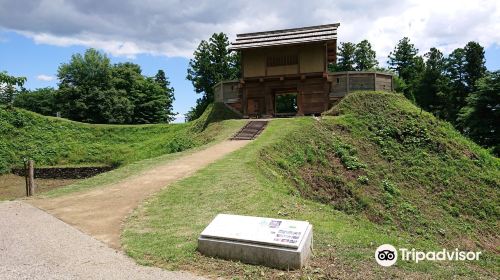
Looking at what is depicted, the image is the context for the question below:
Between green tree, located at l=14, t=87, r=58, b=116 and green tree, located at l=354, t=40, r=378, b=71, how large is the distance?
177ft

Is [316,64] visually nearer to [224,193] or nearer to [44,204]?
[224,193]

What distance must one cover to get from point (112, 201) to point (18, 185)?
20.3m

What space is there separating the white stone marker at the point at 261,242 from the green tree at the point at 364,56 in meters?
58.0

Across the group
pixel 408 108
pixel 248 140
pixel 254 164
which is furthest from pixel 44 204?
pixel 408 108

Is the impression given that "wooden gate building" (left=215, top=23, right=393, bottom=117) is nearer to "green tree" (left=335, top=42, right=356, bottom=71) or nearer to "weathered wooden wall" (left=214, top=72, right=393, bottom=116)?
"weathered wooden wall" (left=214, top=72, right=393, bottom=116)

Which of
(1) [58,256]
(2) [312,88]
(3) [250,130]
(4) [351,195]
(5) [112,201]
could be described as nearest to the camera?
(1) [58,256]

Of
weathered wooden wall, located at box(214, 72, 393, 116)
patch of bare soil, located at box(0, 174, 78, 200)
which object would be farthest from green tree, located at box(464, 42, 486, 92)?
patch of bare soil, located at box(0, 174, 78, 200)

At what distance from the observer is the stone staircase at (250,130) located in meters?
22.2

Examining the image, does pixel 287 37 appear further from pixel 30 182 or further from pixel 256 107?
pixel 30 182

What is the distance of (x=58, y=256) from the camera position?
A: 283 inches

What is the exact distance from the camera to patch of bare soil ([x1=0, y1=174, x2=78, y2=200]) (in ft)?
83.0

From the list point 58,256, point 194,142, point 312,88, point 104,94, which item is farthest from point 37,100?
point 58,256

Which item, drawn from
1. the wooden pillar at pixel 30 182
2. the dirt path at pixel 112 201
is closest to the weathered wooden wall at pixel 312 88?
the dirt path at pixel 112 201

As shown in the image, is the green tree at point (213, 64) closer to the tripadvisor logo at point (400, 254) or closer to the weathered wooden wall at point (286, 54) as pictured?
the weathered wooden wall at point (286, 54)
